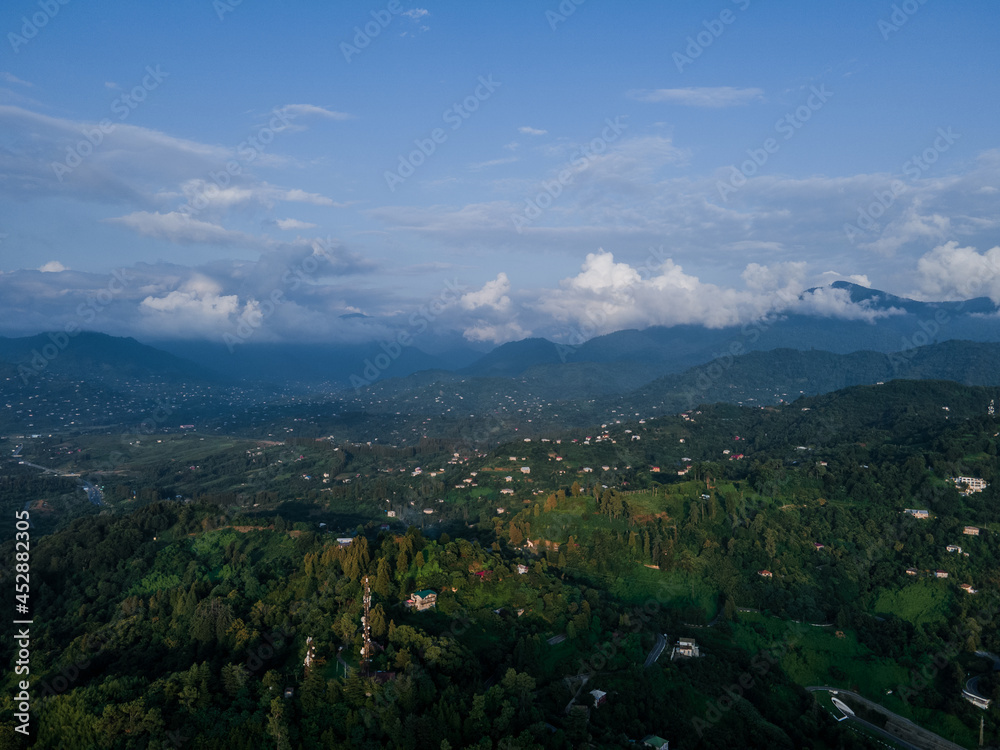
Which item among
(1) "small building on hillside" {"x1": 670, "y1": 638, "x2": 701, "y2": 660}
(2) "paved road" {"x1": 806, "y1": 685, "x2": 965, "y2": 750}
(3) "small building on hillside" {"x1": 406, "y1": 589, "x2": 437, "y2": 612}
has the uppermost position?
(3) "small building on hillside" {"x1": 406, "y1": 589, "x2": 437, "y2": 612}

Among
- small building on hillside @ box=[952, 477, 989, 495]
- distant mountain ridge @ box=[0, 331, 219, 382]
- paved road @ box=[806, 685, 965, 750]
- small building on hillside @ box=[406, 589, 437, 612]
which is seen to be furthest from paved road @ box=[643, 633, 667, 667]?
distant mountain ridge @ box=[0, 331, 219, 382]

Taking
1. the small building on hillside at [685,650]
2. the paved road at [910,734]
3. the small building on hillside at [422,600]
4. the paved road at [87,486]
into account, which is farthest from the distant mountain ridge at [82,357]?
the paved road at [910,734]

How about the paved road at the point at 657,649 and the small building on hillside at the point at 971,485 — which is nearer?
the paved road at the point at 657,649

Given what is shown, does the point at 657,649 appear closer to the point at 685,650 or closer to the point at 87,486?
the point at 685,650

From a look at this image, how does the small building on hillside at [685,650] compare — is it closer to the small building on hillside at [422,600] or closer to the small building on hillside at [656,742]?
the small building on hillside at [656,742]

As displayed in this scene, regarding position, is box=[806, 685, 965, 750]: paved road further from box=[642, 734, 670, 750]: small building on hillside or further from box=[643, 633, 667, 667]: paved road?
box=[642, 734, 670, 750]: small building on hillside

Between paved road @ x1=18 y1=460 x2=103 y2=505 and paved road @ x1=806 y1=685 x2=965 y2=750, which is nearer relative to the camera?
paved road @ x1=806 y1=685 x2=965 y2=750

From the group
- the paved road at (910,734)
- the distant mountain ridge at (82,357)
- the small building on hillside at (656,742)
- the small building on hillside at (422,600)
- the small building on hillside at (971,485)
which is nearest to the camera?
the small building on hillside at (656,742)

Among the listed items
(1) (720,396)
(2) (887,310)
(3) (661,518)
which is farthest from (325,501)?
(2) (887,310)
